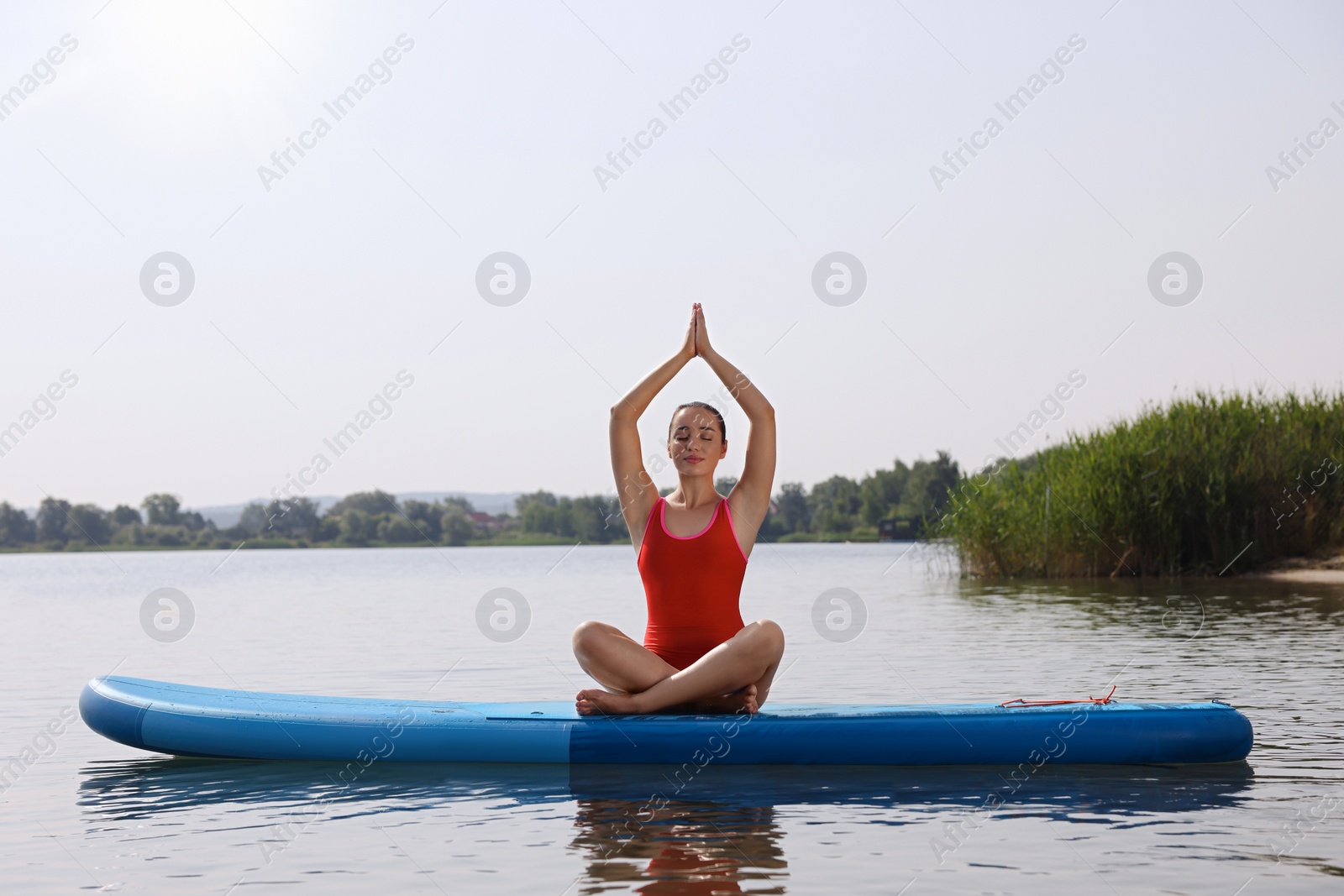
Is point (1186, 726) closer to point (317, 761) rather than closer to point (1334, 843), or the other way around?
point (1334, 843)

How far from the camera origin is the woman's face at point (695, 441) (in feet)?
16.4

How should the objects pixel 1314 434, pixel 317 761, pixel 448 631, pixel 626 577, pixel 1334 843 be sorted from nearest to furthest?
1. pixel 1334 843
2. pixel 317 761
3. pixel 448 631
4. pixel 1314 434
5. pixel 626 577

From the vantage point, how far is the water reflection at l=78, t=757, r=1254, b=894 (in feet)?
13.7

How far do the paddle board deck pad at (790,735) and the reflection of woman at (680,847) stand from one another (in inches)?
19.0

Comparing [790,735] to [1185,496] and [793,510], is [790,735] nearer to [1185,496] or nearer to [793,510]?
[1185,496]

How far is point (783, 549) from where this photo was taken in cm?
5200

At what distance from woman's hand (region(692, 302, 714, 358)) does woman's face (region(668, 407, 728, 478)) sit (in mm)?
239

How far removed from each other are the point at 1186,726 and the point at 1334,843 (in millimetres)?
1114

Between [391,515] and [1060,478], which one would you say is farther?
[391,515]

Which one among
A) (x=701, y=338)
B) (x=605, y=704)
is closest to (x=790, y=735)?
(x=605, y=704)

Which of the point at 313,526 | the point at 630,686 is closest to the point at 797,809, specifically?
the point at 630,686

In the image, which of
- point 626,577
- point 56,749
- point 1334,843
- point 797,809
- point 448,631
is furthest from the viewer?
point 626,577

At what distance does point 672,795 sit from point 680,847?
783mm

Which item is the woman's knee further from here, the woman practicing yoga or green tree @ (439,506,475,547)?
green tree @ (439,506,475,547)
